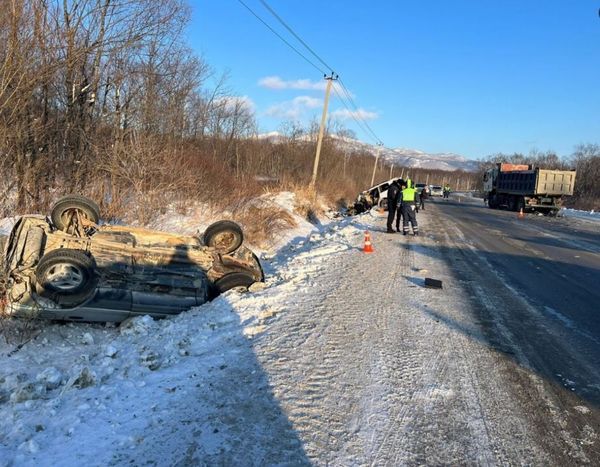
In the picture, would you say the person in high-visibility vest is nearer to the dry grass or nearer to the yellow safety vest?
the yellow safety vest

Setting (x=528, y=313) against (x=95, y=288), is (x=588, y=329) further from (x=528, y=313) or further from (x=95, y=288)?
(x=95, y=288)

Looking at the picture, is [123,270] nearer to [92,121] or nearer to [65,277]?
[65,277]

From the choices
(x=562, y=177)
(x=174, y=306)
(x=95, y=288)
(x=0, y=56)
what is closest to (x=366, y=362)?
(x=174, y=306)

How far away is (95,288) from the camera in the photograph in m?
6.04

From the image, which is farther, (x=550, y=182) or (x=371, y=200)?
(x=371, y=200)

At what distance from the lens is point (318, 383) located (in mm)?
3840

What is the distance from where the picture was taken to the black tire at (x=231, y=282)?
6.84 m

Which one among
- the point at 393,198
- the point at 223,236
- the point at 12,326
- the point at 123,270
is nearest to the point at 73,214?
the point at 123,270

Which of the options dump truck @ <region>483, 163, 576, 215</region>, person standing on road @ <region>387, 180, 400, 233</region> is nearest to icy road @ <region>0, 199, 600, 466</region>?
person standing on road @ <region>387, 180, 400, 233</region>

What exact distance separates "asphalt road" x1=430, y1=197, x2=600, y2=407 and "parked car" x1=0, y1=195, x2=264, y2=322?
3.82 meters

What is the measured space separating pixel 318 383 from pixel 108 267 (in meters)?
3.93

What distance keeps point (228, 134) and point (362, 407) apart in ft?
104

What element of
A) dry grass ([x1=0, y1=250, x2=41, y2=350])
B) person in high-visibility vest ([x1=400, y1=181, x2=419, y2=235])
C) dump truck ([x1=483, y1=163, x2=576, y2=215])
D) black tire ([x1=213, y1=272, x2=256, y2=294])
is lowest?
dry grass ([x1=0, y1=250, x2=41, y2=350])

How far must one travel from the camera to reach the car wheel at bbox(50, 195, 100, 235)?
6.71 meters
